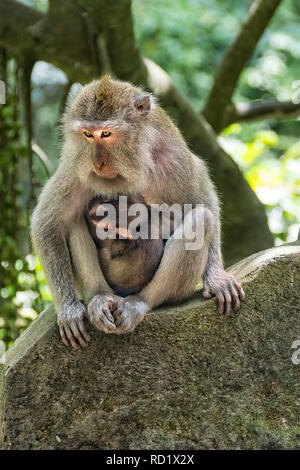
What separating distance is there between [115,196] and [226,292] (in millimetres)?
1015

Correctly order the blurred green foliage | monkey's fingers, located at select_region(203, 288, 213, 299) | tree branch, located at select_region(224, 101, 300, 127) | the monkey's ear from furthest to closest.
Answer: the blurred green foliage → tree branch, located at select_region(224, 101, 300, 127) → the monkey's ear → monkey's fingers, located at select_region(203, 288, 213, 299)

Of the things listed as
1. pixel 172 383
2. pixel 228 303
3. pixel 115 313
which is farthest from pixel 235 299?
pixel 115 313

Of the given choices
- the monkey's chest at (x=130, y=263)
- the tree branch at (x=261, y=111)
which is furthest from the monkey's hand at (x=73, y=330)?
the tree branch at (x=261, y=111)

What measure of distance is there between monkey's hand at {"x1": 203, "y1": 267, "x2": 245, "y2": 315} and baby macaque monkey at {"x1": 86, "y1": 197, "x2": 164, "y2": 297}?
0.50 m

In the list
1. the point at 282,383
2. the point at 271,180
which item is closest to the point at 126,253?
the point at 282,383

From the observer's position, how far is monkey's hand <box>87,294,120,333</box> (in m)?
3.70

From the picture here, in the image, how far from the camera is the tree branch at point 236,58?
651 cm

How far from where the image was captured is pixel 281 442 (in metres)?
3.50

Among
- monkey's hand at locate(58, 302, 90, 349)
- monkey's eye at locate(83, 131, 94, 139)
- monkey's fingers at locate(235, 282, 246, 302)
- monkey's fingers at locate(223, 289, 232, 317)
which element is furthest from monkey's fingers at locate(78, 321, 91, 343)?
monkey's eye at locate(83, 131, 94, 139)

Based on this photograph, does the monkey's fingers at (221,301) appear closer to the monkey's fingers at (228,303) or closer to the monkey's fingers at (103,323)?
the monkey's fingers at (228,303)

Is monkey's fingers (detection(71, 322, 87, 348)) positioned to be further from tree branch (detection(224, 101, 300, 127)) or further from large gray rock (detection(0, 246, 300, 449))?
tree branch (detection(224, 101, 300, 127))

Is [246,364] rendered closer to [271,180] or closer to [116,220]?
[116,220]

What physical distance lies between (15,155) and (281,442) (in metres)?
3.49

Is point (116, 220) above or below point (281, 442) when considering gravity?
above
